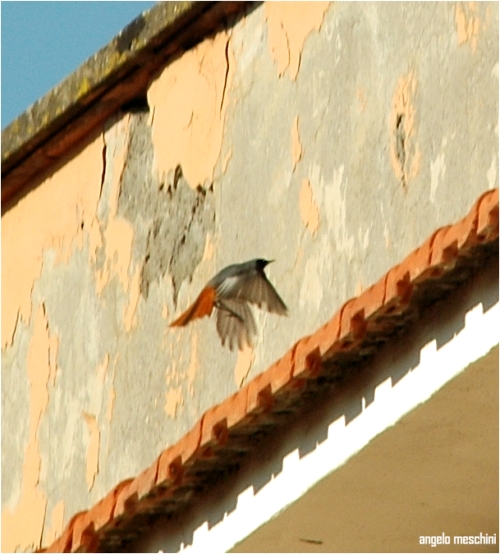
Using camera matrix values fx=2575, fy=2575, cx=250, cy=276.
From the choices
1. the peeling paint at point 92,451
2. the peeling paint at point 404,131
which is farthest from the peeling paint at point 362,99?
the peeling paint at point 92,451

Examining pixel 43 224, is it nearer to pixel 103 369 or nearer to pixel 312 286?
pixel 103 369

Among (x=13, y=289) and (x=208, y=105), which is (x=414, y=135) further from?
(x=13, y=289)

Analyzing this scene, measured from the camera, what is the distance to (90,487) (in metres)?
8.41

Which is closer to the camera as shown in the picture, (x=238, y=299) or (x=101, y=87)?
(x=238, y=299)

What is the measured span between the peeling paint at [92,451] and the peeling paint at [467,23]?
2.13 meters

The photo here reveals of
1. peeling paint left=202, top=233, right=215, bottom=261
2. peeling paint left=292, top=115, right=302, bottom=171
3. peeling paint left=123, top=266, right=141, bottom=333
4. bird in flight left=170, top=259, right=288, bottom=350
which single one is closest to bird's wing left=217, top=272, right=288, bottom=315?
bird in flight left=170, top=259, right=288, bottom=350

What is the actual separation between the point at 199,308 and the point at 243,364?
1.03ft

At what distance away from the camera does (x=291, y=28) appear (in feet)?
26.0

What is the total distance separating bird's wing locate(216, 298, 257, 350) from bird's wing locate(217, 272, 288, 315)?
0.24 ft

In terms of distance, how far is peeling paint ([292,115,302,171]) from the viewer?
7.77m

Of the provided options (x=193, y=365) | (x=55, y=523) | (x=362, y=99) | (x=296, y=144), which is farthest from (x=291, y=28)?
(x=55, y=523)

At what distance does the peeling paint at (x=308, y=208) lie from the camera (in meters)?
7.61

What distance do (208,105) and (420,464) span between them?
2.11 meters

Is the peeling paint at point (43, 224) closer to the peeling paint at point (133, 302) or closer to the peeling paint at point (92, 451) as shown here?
the peeling paint at point (133, 302)
